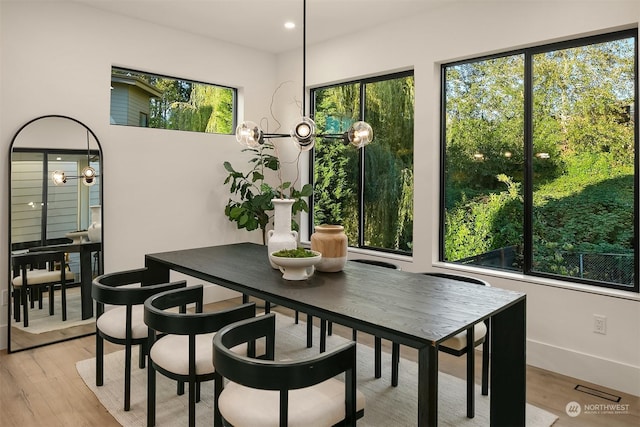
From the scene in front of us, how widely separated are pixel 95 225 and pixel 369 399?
9.09 ft

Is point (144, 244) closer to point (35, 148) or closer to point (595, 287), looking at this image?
point (35, 148)

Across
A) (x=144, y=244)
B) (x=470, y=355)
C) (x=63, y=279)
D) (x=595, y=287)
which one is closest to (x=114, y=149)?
(x=144, y=244)

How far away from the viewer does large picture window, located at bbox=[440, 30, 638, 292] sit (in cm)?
292

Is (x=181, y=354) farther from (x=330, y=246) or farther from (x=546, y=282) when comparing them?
(x=546, y=282)

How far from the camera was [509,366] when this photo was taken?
7.02 ft

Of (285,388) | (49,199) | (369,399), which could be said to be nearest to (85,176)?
(49,199)

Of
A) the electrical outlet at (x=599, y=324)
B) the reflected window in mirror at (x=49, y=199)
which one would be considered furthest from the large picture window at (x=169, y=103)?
the electrical outlet at (x=599, y=324)

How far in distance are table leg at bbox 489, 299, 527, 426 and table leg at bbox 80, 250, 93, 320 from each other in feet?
10.8

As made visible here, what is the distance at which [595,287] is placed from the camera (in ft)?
9.77

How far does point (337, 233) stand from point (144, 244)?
2.42m

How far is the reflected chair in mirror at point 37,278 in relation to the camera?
136 inches

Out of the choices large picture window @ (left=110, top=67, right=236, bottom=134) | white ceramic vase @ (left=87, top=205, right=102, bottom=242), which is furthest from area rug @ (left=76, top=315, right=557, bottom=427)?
large picture window @ (left=110, top=67, right=236, bottom=134)

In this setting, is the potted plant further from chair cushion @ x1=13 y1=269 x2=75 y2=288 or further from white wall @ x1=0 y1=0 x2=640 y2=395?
chair cushion @ x1=13 y1=269 x2=75 y2=288

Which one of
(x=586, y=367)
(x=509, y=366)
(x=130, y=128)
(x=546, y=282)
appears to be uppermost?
(x=130, y=128)
